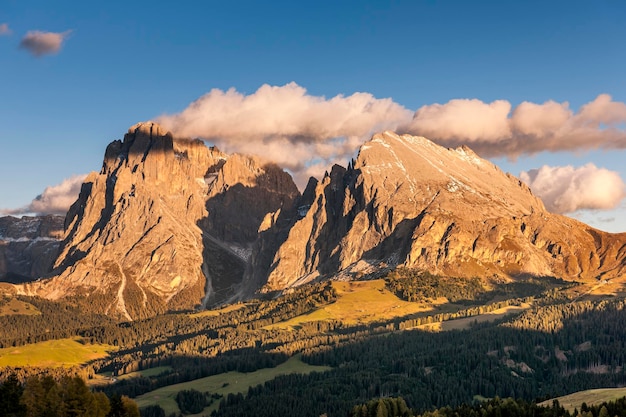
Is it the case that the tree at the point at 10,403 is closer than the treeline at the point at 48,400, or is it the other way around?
the tree at the point at 10,403

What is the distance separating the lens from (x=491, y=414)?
19962 centimetres

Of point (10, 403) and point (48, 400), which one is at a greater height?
point (10, 403)

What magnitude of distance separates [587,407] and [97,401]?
390ft

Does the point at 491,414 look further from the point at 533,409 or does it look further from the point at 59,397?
the point at 59,397

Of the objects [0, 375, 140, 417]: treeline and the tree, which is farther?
[0, 375, 140, 417]: treeline

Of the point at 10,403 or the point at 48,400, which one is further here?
the point at 48,400

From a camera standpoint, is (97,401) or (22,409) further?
(97,401)

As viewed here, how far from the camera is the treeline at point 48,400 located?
593 feet

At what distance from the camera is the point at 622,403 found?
576ft

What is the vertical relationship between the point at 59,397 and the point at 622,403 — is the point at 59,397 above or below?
above

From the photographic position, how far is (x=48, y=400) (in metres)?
188

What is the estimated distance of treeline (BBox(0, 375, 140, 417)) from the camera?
593 ft

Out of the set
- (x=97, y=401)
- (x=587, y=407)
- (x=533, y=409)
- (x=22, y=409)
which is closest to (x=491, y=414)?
(x=533, y=409)

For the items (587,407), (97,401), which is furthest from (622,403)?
(97,401)
